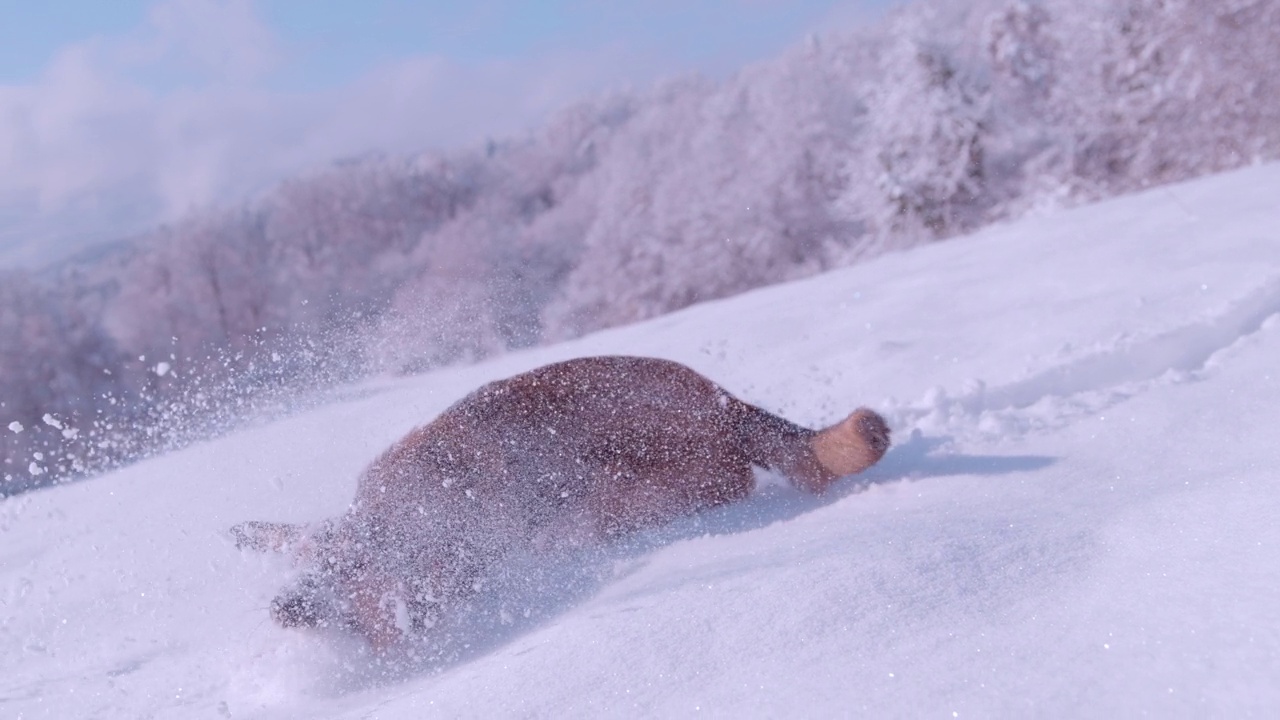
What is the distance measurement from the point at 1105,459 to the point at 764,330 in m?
2.53

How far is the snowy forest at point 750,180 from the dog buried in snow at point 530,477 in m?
14.9

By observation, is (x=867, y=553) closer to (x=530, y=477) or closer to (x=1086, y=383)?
(x=530, y=477)

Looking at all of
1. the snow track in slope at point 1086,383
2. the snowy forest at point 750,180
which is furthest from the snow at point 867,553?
the snowy forest at point 750,180

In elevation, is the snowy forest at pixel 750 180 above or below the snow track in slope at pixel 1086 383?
above

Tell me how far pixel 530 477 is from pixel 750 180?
2359cm

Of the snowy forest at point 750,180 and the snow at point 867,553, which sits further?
the snowy forest at point 750,180

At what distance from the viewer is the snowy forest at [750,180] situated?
65.6 feet

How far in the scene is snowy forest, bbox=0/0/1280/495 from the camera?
65.6ft

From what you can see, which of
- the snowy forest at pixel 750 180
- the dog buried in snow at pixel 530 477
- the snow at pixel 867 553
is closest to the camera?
the snow at pixel 867 553

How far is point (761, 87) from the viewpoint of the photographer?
93.0 feet

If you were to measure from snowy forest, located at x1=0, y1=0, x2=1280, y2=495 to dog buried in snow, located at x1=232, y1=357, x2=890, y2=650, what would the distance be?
14923 millimetres

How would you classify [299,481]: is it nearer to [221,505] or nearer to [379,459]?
[221,505]

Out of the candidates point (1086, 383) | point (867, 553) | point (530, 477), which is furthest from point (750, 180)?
point (867, 553)

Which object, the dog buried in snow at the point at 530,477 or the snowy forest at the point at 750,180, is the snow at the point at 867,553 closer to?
the dog buried in snow at the point at 530,477
